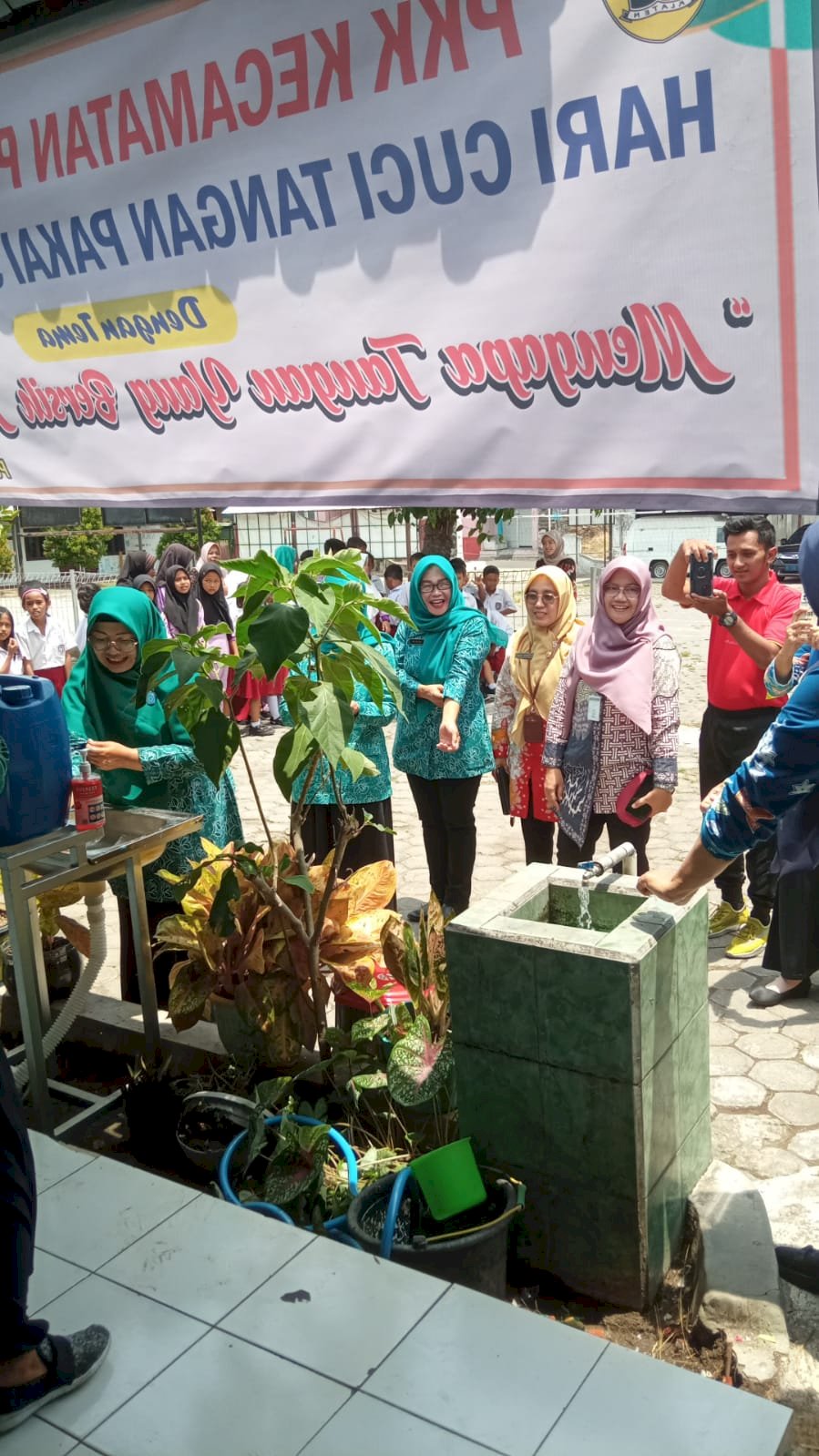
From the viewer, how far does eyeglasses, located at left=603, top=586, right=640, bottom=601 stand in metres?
4.00

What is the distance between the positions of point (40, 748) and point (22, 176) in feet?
4.36

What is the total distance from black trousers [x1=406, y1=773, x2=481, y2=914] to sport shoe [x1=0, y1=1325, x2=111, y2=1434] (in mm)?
2768

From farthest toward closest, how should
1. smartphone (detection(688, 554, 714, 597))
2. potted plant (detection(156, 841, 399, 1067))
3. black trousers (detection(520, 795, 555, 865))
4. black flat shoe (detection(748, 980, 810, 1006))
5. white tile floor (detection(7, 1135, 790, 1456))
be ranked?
black trousers (detection(520, 795, 555, 865)), smartphone (detection(688, 554, 714, 597)), black flat shoe (detection(748, 980, 810, 1006)), potted plant (detection(156, 841, 399, 1067)), white tile floor (detection(7, 1135, 790, 1456))

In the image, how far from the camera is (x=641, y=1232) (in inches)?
90.7

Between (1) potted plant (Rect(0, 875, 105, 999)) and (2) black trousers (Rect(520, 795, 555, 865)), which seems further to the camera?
(2) black trousers (Rect(520, 795, 555, 865))

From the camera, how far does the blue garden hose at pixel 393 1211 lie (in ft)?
7.34

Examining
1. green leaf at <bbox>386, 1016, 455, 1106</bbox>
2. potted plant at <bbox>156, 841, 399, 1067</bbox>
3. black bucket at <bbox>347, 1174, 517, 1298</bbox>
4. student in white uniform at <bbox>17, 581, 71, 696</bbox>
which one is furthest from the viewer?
student in white uniform at <bbox>17, 581, 71, 696</bbox>

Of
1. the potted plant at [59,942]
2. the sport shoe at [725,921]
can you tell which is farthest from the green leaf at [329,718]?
the sport shoe at [725,921]

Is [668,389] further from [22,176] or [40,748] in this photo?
[40,748]

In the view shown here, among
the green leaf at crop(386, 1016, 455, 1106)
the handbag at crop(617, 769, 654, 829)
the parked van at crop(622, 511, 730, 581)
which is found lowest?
the green leaf at crop(386, 1016, 455, 1106)

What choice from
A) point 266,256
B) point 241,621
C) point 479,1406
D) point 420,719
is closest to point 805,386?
point 266,256

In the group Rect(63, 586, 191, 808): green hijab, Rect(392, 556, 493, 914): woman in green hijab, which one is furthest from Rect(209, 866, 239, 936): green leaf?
Rect(392, 556, 493, 914): woman in green hijab

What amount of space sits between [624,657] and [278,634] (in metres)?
2.07

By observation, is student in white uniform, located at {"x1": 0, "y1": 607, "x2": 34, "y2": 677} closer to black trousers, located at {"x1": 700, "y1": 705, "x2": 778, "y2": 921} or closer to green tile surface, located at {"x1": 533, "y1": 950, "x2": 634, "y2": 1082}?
black trousers, located at {"x1": 700, "y1": 705, "x2": 778, "y2": 921}
